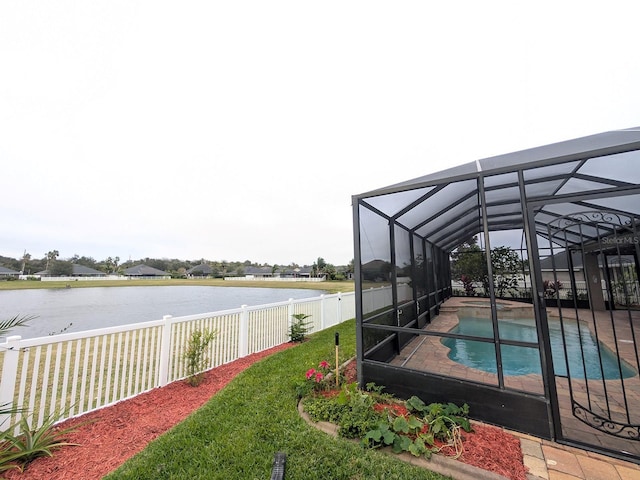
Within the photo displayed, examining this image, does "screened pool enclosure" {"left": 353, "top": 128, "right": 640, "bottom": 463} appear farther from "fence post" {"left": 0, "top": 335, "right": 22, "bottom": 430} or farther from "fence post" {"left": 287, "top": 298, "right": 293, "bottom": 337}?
"fence post" {"left": 0, "top": 335, "right": 22, "bottom": 430}

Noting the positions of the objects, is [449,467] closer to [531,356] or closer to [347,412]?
[347,412]

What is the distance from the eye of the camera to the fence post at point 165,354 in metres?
3.66

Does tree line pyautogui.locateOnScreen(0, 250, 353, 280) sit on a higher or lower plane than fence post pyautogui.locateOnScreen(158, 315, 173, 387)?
higher

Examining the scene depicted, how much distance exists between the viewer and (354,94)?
866cm

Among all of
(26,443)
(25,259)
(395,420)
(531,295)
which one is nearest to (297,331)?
(395,420)

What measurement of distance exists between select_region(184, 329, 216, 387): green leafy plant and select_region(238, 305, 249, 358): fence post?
98 centimetres

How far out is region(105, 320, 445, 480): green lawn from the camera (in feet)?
6.30

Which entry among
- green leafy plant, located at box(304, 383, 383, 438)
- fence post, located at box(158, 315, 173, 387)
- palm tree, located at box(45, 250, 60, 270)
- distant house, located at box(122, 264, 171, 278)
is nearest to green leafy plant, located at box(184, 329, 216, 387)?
fence post, located at box(158, 315, 173, 387)

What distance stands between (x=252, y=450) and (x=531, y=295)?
4785 mm

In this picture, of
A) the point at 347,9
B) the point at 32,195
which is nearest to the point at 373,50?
the point at 347,9

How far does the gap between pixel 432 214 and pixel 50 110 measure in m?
9.84

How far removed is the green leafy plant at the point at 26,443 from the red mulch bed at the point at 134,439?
2.5 inches

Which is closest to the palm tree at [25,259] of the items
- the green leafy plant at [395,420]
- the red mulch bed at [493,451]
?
the green leafy plant at [395,420]

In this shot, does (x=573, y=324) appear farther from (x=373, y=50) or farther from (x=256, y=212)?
(x=256, y=212)
